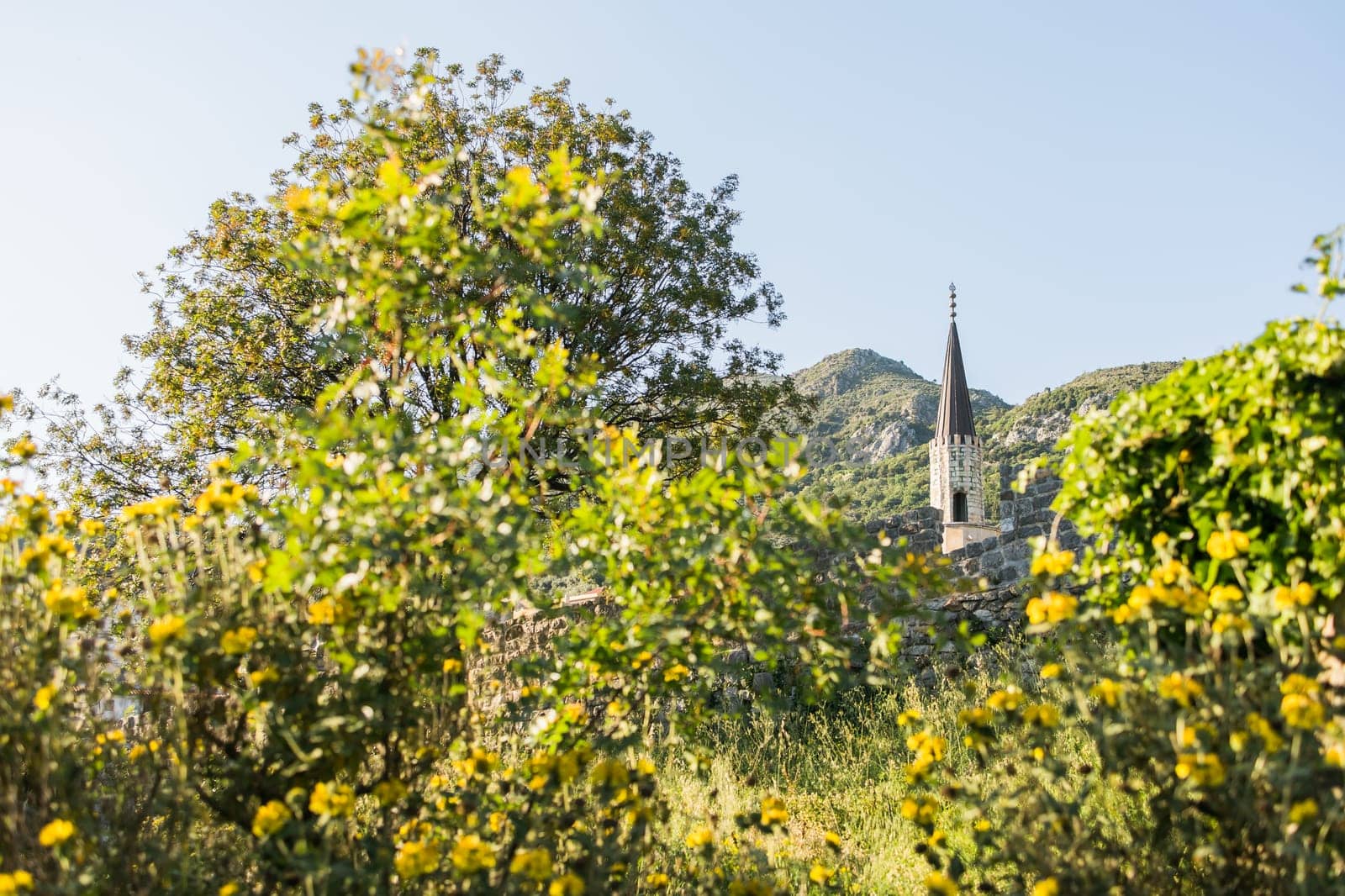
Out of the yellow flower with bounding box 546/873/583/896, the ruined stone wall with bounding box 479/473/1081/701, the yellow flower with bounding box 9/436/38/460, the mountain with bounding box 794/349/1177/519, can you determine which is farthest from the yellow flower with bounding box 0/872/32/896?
the mountain with bounding box 794/349/1177/519

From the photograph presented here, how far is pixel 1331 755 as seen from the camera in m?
1.98

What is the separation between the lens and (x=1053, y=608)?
2.40m

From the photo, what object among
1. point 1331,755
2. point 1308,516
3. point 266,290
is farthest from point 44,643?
point 266,290

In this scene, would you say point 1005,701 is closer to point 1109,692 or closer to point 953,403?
point 1109,692

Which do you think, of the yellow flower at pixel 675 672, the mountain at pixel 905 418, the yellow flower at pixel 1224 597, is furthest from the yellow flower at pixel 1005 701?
the mountain at pixel 905 418

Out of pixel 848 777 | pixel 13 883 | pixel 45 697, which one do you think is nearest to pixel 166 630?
pixel 45 697

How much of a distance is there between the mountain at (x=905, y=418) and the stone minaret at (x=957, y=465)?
130 centimetres

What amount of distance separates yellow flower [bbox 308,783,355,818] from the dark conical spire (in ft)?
90.2

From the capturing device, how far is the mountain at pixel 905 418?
38.9 m

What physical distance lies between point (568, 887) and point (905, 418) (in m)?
51.1

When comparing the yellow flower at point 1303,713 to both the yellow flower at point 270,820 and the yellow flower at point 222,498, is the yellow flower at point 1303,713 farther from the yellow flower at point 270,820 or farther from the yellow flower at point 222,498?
the yellow flower at point 222,498

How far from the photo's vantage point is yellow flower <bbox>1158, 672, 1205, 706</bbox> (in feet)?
7.13

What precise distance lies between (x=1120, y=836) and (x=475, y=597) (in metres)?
2.32

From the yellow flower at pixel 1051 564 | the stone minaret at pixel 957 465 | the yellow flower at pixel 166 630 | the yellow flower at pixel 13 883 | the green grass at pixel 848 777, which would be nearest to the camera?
the yellow flower at pixel 13 883
